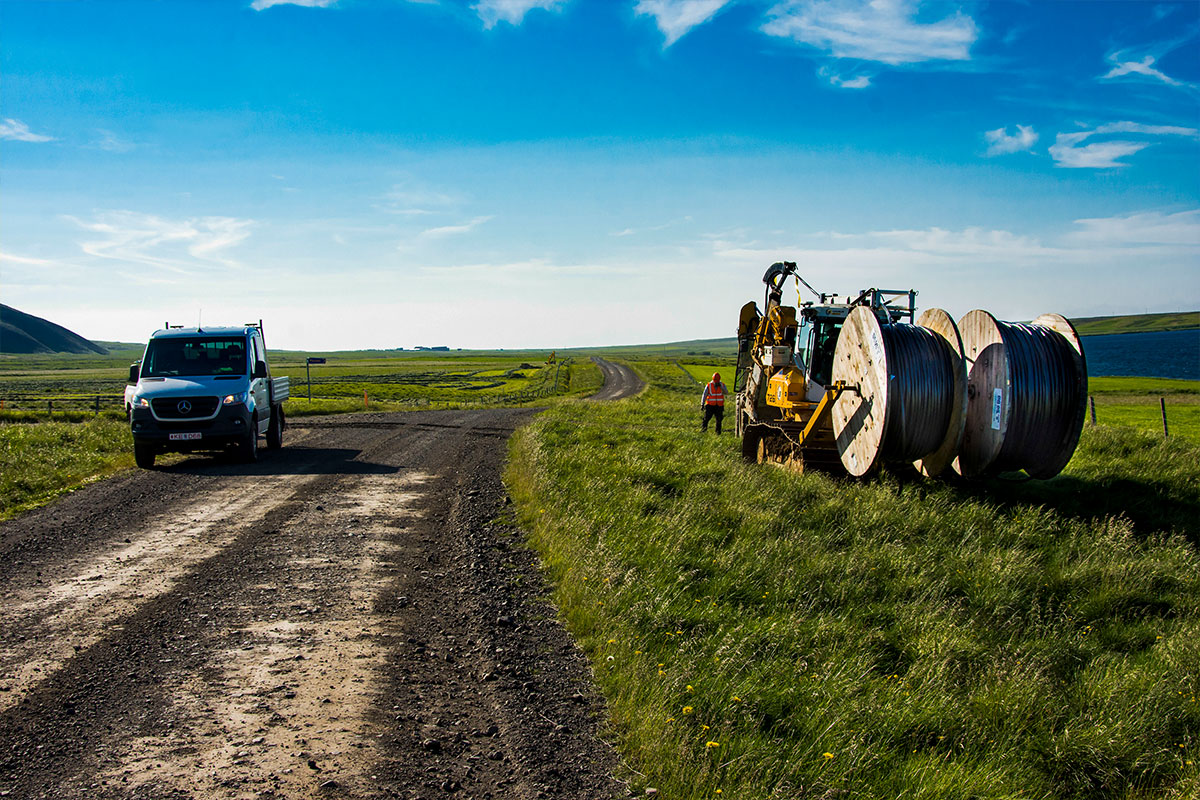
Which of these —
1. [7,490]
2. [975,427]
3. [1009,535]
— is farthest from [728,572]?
[7,490]

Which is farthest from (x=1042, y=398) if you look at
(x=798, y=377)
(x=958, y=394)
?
(x=798, y=377)

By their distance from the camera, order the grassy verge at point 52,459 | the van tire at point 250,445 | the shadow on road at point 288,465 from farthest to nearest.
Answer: the van tire at point 250,445 → the shadow on road at point 288,465 → the grassy verge at point 52,459

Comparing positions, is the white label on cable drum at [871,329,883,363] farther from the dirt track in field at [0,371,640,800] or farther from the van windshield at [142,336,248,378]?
the van windshield at [142,336,248,378]

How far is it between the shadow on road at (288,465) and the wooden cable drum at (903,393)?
357 inches

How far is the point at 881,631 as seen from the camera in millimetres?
6227

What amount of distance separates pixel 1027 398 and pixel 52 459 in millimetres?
17515

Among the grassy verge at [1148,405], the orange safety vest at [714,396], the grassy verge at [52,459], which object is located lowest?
the grassy verge at [1148,405]

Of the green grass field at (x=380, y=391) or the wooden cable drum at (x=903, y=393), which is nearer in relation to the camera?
the wooden cable drum at (x=903, y=393)

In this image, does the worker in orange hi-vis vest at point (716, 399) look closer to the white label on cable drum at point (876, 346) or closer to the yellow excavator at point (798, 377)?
the yellow excavator at point (798, 377)

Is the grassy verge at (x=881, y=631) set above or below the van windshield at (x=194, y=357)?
below

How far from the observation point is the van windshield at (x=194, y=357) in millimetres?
15539

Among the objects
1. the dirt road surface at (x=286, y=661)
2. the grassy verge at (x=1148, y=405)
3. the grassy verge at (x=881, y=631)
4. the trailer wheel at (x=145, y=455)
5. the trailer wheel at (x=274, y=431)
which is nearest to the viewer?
the dirt road surface at (x=286, y=661)

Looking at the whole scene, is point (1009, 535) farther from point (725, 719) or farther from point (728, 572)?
point (725, 719)

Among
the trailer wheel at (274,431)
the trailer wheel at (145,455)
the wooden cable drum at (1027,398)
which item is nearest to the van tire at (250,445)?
the trailer wheel at (145,455)
